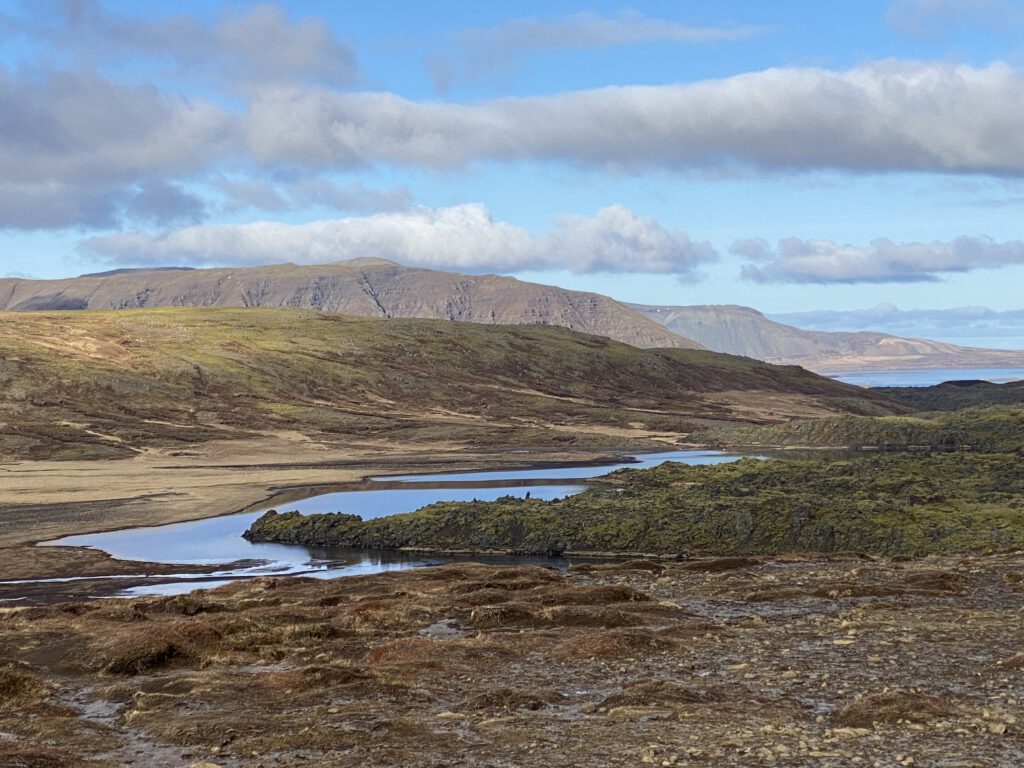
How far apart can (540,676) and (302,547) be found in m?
73.2

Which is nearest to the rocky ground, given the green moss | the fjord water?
the green moss

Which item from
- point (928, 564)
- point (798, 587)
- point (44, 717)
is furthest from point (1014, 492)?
point (44, 717)

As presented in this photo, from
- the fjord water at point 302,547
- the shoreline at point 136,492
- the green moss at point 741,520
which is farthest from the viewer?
the fjord water at point 302,547

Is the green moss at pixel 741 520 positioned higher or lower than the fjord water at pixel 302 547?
higher

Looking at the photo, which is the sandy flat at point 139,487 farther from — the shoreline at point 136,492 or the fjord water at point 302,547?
the fjord water at point 302,547

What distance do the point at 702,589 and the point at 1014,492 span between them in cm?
6314

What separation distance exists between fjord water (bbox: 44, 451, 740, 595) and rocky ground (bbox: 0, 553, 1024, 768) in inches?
1372

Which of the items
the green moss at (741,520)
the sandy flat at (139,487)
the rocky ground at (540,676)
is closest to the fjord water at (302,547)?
the green moss at (741,520)

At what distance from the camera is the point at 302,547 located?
103750mm

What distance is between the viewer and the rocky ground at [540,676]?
24969 millimetres

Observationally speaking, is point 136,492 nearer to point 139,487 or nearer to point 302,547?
point 139,487

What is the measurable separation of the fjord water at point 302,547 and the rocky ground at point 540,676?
3485 centimetres

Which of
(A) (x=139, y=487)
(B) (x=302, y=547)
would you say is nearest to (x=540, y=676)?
(B) (x=302, y=547)

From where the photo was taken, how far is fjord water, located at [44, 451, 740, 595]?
296ft
